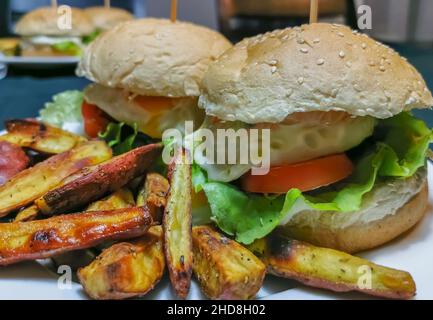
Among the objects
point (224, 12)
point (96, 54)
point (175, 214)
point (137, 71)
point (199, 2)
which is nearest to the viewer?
point (175, 214)

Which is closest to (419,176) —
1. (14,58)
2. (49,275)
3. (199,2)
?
(49,275)

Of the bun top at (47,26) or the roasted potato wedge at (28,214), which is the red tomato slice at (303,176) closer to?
the roasted potato wedge at (28,214)

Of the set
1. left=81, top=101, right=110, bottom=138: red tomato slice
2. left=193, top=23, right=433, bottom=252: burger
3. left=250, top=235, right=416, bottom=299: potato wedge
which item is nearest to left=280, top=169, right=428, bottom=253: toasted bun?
left=193, top=23, right=433, bottom=252: burger

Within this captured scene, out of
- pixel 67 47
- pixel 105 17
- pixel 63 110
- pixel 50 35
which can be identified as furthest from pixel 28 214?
pixel 105 17

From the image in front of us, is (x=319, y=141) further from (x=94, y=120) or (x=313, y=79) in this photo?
(x=94, y=120)

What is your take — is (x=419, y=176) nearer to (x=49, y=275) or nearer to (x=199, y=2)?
(x=49, y=275)

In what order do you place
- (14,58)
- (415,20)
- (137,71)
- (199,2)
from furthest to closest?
(199,2) < (415,20) < (14,58) < (137,71)
